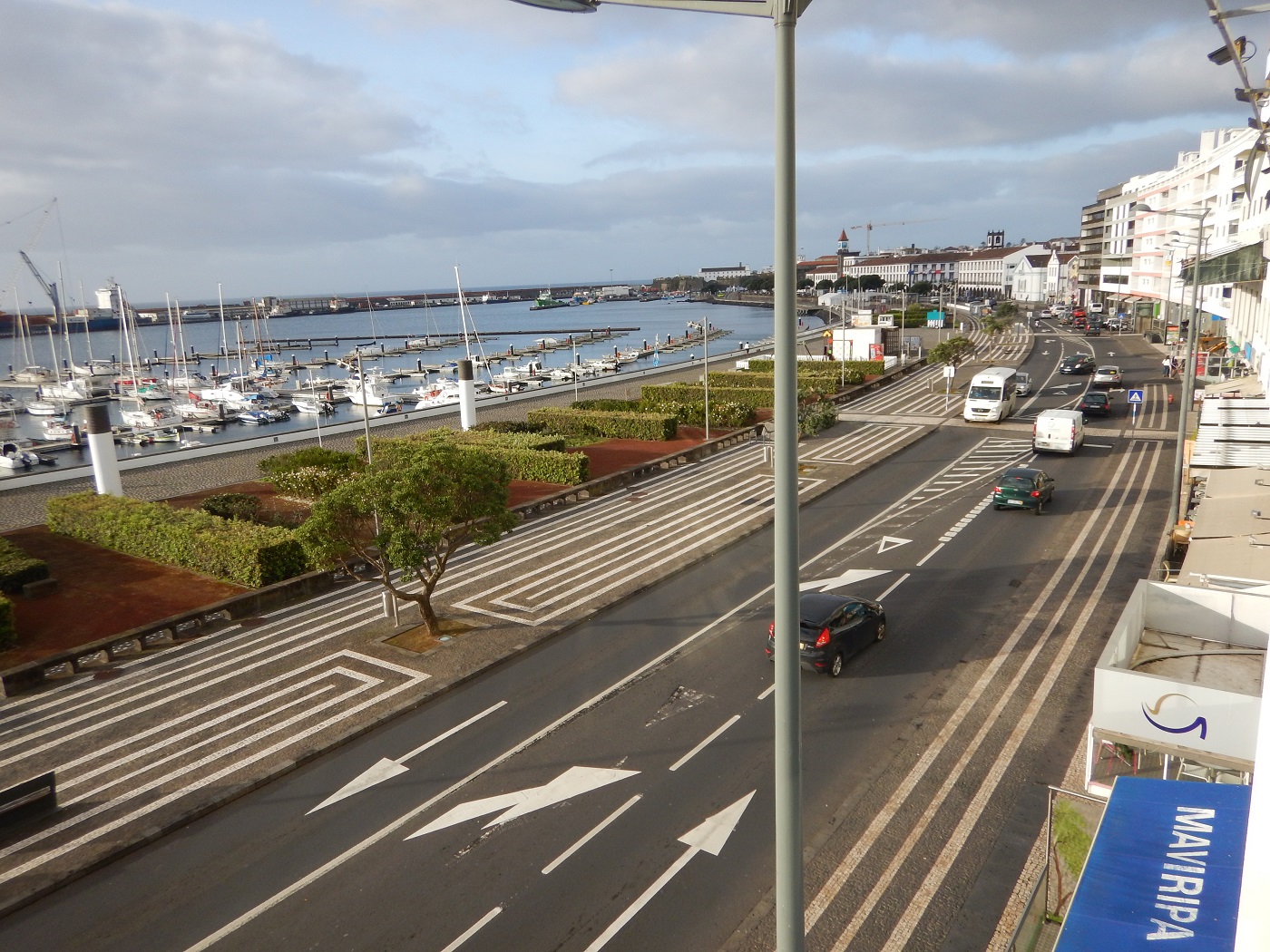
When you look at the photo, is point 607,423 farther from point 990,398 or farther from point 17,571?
point 17,571

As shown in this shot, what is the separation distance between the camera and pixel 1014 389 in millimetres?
43844

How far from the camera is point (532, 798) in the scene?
38.9ft

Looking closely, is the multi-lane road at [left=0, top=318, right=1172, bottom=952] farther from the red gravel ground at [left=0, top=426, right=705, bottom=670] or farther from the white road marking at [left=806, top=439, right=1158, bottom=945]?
the red gravel ground at [left=0, top=426, right=705, bottom=670]

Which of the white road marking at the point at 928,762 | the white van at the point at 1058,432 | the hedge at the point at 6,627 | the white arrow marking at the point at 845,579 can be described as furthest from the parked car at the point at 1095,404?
the hedge at the point at 6,627

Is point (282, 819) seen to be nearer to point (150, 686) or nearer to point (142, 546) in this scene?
point (150, 686)

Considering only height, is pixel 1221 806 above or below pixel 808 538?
above

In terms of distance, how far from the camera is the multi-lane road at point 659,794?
9.52 m

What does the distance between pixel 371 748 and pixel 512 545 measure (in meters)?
10.9

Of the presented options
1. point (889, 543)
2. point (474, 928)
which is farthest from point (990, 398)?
point (474, 928)

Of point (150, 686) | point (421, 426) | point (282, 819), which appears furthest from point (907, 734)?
point (421, 426)

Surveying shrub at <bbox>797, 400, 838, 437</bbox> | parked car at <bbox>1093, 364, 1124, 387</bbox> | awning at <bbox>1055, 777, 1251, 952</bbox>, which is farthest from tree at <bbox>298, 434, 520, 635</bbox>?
parked car at <bbox>1093, 364, 1124, 387</bbox>

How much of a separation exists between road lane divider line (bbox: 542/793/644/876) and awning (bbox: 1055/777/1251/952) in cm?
604

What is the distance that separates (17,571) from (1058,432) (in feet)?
120

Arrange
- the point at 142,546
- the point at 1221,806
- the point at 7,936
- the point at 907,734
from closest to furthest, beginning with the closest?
the point at 1221,806 < the point at 7,936 < the point at 907,734 < the point at 142,546
